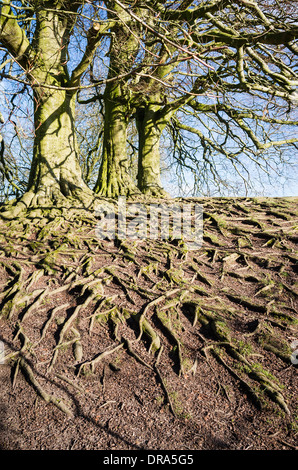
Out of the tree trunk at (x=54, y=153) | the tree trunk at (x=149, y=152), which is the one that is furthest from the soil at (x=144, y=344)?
the tree trunk at (x=149, y=152)

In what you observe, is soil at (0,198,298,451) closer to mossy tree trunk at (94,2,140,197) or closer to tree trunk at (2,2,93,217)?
tree trunk at (2,2,93,217)

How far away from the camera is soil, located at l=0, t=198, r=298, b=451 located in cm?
268

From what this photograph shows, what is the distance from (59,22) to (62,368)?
690cm

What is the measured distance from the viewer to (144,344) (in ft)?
11.7

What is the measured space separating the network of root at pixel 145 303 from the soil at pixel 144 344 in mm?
16

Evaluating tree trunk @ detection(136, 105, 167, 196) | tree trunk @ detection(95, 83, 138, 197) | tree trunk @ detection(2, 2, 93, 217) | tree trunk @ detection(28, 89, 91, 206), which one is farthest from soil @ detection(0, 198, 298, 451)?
tree trunk @ detection(136, 105, 167, 196)

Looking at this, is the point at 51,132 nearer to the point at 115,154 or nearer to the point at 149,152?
the point at 115,154

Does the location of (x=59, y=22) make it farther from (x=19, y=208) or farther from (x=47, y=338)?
(x=47, y=338)

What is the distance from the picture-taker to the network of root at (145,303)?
3270mm

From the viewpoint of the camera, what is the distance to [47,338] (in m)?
3.54

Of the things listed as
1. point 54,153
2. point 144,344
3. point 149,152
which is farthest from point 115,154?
point 144,344

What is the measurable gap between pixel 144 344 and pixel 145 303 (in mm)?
623

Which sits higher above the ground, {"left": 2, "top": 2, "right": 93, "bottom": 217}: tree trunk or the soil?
{"left": 2, "top": 2, "right": 93, "bottom": 217}: tree trunk

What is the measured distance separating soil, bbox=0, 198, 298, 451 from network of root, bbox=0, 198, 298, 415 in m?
0.02
